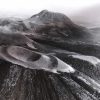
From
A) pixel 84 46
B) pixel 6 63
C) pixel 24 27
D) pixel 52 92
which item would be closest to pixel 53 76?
pixel 52 92

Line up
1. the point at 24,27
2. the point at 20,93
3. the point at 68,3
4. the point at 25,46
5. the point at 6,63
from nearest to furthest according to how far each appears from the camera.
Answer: the point at 20,93 < the point at 6,63 < the point at 25,46 < the point at 24,27 < the point at 68,3

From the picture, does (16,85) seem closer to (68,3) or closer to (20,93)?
(20,93)

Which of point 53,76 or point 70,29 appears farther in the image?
point 70,29

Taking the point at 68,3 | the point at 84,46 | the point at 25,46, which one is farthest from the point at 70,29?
the point at 68,3

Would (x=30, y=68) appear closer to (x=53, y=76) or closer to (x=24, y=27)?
(x=53, y=76)

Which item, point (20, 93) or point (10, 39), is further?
point (10, 39)

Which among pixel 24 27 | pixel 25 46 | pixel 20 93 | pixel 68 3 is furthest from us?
pixel 68 3
